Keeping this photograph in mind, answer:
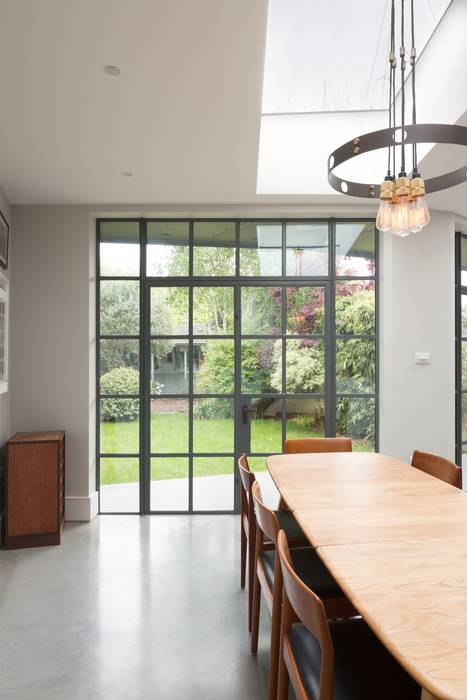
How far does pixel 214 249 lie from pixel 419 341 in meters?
2.12

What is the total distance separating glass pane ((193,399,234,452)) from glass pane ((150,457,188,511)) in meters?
0.24

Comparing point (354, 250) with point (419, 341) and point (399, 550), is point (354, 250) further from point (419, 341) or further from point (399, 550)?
point (399, 550)

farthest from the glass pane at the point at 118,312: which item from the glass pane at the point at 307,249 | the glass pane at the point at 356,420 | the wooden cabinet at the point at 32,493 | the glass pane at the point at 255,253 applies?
the glass pane at the point at 356,420

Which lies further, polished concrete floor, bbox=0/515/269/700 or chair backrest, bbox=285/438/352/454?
chair backrest, bbox=285/438/352/454

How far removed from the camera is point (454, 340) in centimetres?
423

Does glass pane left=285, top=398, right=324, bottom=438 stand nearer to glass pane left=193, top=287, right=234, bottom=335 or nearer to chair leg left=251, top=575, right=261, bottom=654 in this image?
glass pane left=193, top=287, right=234, bottom=335

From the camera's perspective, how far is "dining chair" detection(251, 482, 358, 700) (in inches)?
68.8

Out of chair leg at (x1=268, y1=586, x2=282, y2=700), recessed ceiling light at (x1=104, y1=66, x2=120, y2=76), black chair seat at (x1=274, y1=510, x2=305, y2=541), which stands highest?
recessed ceiling light at (x1=104, y1=66, x2=120, y2=76)

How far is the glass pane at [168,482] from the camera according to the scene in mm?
4281

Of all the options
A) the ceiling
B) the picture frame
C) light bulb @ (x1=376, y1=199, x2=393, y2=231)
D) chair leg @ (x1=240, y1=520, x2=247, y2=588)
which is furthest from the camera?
the picture frame

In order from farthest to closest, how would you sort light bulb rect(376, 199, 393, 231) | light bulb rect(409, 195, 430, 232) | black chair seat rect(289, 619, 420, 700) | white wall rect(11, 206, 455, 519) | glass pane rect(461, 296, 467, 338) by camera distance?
1. glass pane rect(461, 296, 467, 338)
2. white wall rect(11, 206, 455, 519)
3. light bulb rect(376, 199, 393, 231)
4. light bulb rect(409, 195, 430, 232)
5. black chair seat rect(289, 619, 420, 700)

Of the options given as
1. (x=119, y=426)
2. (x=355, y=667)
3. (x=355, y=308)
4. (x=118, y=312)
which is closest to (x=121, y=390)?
(x=119, y=426)

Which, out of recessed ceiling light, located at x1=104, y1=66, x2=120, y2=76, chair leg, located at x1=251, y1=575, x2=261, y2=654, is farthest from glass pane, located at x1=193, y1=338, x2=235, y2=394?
recessed ceiling light, located at x1=104, y1=66, x2=120, y2=76

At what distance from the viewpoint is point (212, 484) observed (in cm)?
430
